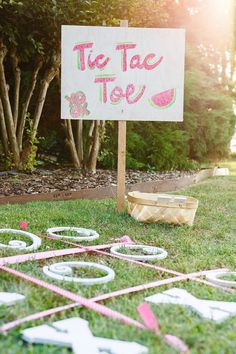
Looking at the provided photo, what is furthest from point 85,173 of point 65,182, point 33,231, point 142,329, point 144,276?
point 142,329

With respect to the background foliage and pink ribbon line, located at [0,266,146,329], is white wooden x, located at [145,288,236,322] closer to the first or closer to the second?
pink ribbon line, located at [0,266,146,329]

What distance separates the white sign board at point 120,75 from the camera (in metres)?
3.91

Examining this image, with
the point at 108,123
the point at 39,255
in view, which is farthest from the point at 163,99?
the point at 108,123

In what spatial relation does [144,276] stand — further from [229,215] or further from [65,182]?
[65,182]

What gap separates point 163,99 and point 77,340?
283cm

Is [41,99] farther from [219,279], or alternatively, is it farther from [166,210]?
[219,279]

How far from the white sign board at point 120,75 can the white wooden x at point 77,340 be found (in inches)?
104

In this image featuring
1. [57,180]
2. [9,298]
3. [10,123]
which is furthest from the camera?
[10,123]

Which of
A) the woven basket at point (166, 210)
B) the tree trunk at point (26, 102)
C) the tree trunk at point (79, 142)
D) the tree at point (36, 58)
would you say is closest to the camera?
the woven basket at point (166, 210)

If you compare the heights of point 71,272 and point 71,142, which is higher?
point 71,142

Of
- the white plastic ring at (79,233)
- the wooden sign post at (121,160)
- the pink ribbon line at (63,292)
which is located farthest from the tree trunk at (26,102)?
the pink ribbon line at (63,292)

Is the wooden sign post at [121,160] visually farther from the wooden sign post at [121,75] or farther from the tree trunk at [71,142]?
the tree trunk at [71,142]

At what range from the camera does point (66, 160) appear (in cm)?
744

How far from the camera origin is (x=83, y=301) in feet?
5.55
